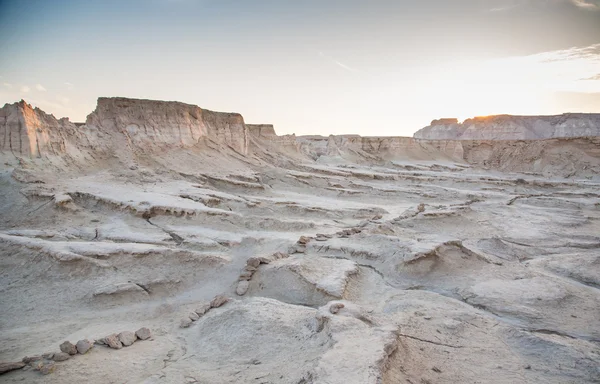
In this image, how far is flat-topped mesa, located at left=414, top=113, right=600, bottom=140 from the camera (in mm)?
45375

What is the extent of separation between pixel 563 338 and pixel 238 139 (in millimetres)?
16491

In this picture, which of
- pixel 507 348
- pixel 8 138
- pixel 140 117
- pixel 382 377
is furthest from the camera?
pixel 140 117

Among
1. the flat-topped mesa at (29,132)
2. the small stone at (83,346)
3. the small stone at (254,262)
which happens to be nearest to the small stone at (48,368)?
the small stone at (83,346)

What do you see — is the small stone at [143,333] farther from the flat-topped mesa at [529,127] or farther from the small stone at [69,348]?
the flat-topped mesa at [529,127]

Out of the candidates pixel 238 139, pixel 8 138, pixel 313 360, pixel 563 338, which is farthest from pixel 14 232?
pixel 238 139

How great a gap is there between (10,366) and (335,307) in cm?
317

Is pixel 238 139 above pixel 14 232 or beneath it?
above

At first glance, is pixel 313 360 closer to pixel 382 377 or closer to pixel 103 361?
pixel 382 377

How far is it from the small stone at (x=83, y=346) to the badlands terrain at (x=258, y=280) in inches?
0.5

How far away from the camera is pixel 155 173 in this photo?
1266cm

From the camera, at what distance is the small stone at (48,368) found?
128 inches

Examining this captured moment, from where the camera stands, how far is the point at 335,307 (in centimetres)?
419

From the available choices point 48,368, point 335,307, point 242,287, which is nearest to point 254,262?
point 242,287

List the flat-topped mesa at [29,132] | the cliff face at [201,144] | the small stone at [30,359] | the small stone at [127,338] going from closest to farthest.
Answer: the small stone at [30,359] < the small stone at [127,338] < the flat-topped mesa at [29,132] < the cliff face at [201,144]
